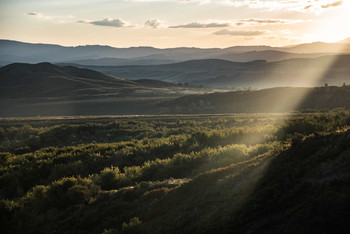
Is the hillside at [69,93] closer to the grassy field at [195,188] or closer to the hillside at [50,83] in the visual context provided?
the hillside at [50,83]

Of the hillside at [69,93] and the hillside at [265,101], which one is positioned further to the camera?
the hillside at [69,93]

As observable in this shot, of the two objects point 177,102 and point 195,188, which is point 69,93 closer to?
point 177,102

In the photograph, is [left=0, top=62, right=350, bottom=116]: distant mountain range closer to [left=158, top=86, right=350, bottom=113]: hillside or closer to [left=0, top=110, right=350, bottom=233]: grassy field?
[left=158, top=86, right=350, bottom=113]: hillside

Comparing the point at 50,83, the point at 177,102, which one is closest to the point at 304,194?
the point at 177,102

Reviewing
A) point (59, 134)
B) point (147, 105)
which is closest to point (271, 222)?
point (59, 134)

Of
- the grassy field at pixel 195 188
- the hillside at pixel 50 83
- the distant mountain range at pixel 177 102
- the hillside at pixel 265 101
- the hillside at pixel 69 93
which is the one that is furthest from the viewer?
the hillside at pixel 50 83

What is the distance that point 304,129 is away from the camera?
57.0 feet

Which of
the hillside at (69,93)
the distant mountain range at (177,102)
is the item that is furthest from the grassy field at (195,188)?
the hillside at (69,93)

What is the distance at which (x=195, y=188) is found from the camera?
1005cm

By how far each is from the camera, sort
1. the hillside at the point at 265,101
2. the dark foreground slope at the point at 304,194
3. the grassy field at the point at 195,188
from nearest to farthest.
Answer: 1. the dark foreground slope at the point at 304,194
2. the grassy field at the point at 195,188
3. the hillside at the point at 265,101

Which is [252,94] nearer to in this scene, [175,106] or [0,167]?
[175,106]

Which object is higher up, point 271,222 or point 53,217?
point 271,222

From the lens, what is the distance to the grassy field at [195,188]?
22.4 ft

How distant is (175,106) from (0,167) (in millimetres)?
48517
